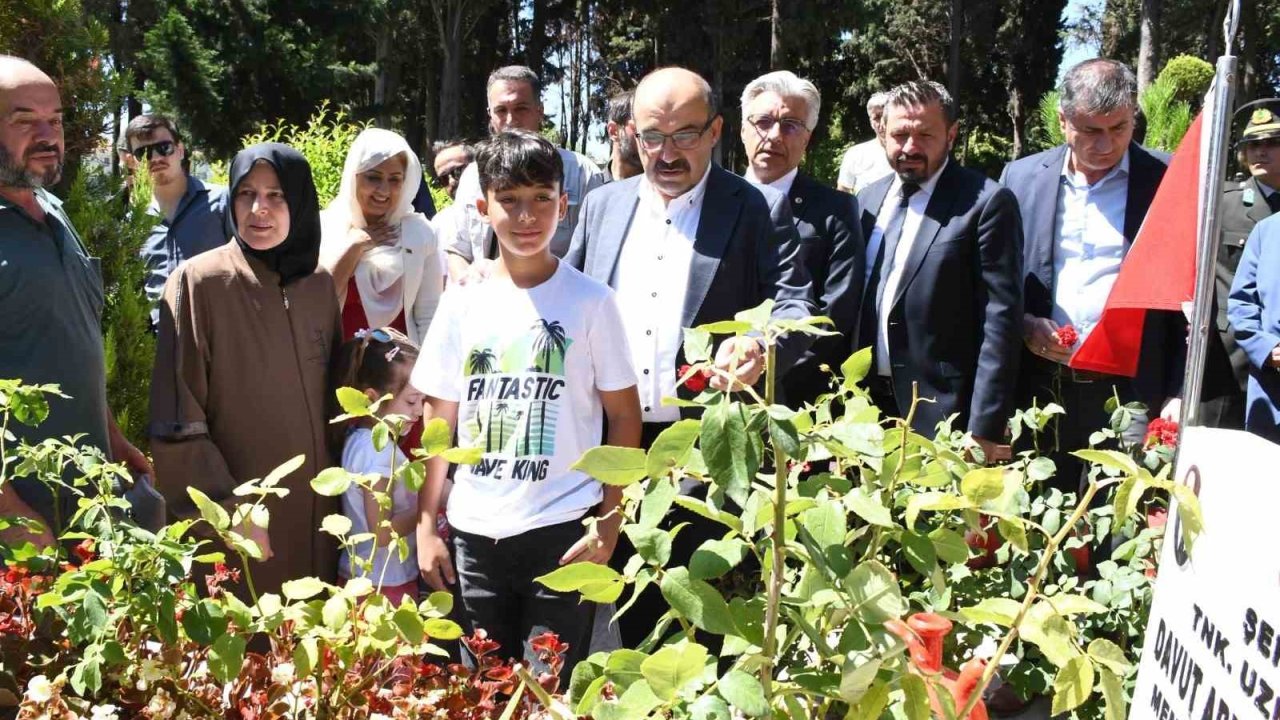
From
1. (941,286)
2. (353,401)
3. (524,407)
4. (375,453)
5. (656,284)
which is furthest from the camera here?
(941,286)

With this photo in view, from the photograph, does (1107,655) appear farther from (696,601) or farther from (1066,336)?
(1066,336)

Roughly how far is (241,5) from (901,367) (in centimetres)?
2332

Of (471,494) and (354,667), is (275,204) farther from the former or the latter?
(354,667)

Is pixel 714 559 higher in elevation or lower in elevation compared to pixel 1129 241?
lower

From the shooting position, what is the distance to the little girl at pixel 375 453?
322cm

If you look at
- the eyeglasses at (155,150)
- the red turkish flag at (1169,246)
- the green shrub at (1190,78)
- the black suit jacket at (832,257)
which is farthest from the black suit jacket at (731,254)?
the green shrub at (1190,78)

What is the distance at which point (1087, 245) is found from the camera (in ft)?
12.9

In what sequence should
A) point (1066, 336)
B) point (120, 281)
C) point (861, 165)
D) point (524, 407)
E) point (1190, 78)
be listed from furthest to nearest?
point (1190, 78)
point (861, 165)
point (120, 281)
point (1066, 336)
point (524, 407)

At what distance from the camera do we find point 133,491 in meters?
2.71

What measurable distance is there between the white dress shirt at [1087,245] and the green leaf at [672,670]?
304 cm

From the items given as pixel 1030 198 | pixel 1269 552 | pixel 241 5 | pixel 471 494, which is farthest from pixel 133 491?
pixel 241 5

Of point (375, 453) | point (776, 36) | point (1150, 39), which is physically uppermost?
point (776, 36)

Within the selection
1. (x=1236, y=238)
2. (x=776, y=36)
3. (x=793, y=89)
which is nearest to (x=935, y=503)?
(x=793, y=89)

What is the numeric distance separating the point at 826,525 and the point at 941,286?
2705 millimetres
